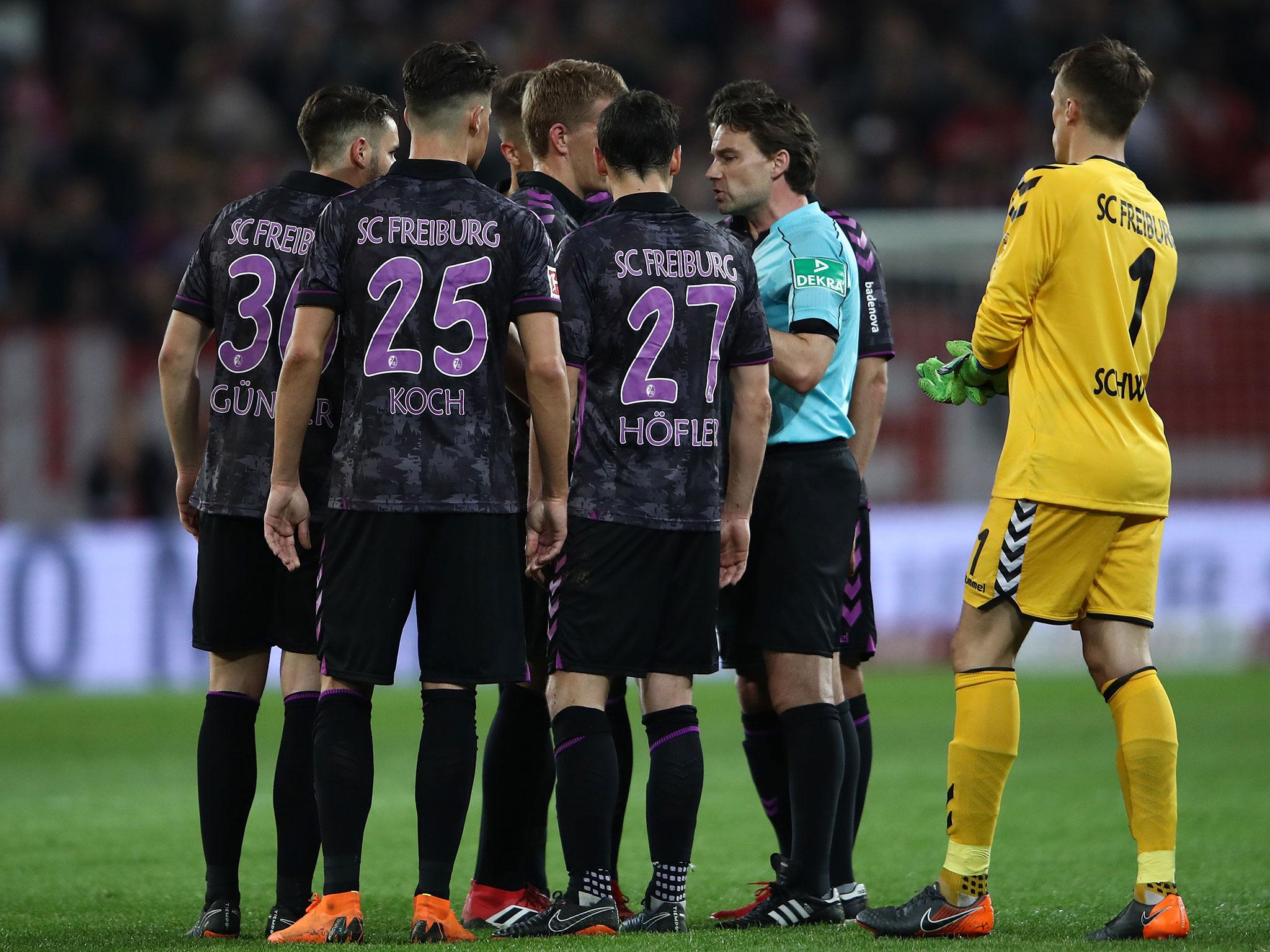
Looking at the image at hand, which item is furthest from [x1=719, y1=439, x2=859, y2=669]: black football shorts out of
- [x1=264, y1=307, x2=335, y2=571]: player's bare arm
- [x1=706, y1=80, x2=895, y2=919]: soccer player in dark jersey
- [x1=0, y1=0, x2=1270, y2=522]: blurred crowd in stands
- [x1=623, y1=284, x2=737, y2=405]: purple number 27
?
[x1=0, y1=0, x2=1270, y2=522]: blurred crowd in stands

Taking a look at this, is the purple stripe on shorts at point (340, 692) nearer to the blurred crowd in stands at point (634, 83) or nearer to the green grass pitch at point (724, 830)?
the green grass pitch at point (724, 830)

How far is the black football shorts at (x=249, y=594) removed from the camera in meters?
4.64

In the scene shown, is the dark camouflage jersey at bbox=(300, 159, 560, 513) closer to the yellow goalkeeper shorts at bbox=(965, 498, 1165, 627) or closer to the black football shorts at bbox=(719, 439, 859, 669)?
the black football shorts at bbox=(719, 439, 859, 669)

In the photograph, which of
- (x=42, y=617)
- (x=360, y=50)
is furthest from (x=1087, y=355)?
(x=360, y=50)

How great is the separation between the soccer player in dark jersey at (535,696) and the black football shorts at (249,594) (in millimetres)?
653

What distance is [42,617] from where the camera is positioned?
38.2ft

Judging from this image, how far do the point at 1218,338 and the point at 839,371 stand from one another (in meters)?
9.35

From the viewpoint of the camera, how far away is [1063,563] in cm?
437

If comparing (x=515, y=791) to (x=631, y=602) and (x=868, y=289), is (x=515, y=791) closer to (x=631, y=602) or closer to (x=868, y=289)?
(x=631, y=602)

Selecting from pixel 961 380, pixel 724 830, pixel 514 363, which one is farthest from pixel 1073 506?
pixel 724 830

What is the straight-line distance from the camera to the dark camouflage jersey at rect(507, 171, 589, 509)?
5.02m

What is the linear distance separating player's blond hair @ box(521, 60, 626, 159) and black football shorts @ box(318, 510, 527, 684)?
137cm

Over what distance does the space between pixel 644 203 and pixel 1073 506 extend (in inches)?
55.5

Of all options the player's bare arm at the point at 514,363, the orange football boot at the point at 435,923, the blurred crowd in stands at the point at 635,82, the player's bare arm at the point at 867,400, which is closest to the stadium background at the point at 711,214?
the blurred crowd in stands at the point at 635,82
